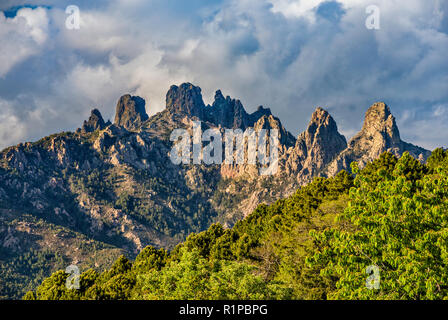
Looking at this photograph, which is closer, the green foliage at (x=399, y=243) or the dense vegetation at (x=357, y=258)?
the green foliage at (x=399, y=243)

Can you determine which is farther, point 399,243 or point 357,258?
point 357,258

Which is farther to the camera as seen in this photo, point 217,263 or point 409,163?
point 409,163

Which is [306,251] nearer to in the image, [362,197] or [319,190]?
[319,190]

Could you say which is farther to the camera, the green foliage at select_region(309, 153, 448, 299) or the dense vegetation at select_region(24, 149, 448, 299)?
the dense vegetation at select_region(24, 149, 448, 299)

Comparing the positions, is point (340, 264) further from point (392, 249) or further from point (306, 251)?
point (306, 251)

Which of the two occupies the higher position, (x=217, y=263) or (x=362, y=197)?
(x=362, y=197)

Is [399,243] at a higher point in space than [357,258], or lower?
higher
